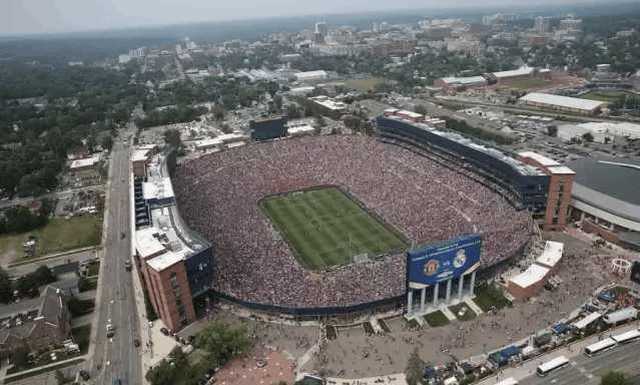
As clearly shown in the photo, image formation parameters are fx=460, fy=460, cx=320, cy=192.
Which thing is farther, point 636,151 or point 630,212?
point 636,151

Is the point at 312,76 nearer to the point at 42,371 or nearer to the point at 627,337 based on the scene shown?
the point at 42,371

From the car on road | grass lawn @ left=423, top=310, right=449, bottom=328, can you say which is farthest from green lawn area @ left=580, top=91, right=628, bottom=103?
the car on road

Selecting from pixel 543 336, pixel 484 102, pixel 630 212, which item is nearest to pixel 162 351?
pixel 543 336

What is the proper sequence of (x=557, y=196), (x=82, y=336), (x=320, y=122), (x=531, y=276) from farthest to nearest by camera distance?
(x=320, y=122), (x=557, y=196), (x=531, y=276), (x=82, y=336)

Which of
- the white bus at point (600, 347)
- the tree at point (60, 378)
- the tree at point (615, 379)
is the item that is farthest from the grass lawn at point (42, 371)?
the white bus at point (600, 347)

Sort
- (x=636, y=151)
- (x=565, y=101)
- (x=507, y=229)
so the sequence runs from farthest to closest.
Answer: (x=565, y=101)
(x=636, y=151)
(x=507, y=229)

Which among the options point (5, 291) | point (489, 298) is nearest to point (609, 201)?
point (489, 298)

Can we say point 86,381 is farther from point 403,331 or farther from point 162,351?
point 403,331
